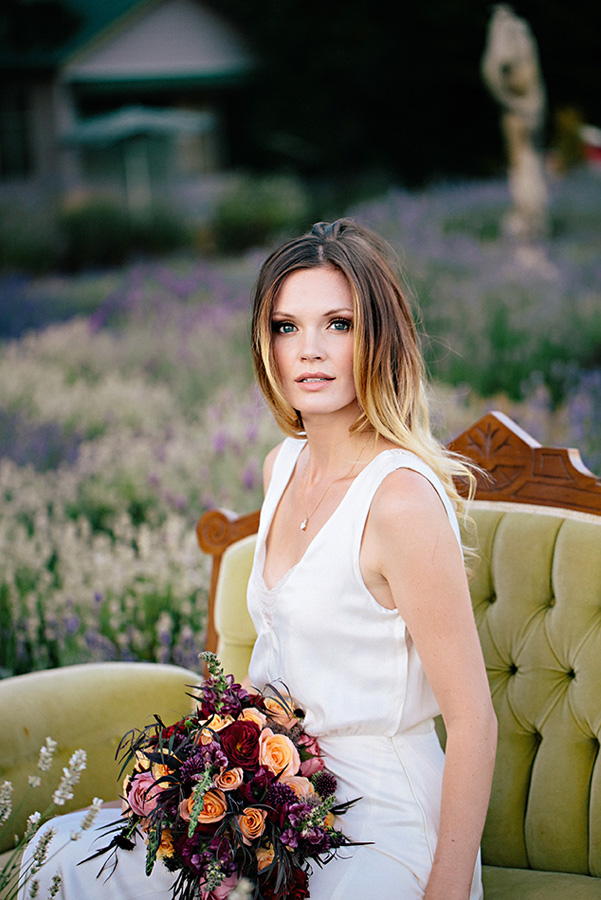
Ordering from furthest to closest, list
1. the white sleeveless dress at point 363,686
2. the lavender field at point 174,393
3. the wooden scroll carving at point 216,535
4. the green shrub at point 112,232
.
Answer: the green shrub at point 112,232
the lavender field at point 174,393
the wooden scroll carving at point 216,535
the white sleeveless dress at point 363,686

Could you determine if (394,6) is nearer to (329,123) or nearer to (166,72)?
(329,123)

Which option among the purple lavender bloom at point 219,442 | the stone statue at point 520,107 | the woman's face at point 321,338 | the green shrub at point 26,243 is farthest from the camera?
the green shrub at point 26,243

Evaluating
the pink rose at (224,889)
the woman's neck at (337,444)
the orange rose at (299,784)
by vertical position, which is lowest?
the pink rose at (224,889)

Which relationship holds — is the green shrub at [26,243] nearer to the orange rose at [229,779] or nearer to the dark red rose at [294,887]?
the orange rose at [229,779]

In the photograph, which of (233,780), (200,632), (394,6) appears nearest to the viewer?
(233,780)

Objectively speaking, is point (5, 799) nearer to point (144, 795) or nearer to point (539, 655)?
point (144, 795)

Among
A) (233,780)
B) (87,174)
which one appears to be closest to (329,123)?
(87,174)

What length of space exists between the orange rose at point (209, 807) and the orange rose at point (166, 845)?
49 mm

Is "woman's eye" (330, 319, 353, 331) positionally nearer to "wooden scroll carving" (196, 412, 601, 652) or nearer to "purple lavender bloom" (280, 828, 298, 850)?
"wooden scroll carving" (196, 412, 601, 652)

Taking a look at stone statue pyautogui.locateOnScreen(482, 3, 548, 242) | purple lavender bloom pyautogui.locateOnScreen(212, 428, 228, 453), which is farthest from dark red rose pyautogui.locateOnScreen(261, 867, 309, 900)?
stone statue pyautogui.locateOnScreen(482, 3, 548, 242)

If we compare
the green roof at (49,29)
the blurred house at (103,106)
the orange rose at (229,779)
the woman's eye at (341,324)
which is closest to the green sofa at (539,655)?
the woman's eye at (341,324)

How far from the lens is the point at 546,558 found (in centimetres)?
178

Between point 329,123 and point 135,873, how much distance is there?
4447 millimetres

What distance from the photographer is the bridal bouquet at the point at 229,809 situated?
3.84 feet
